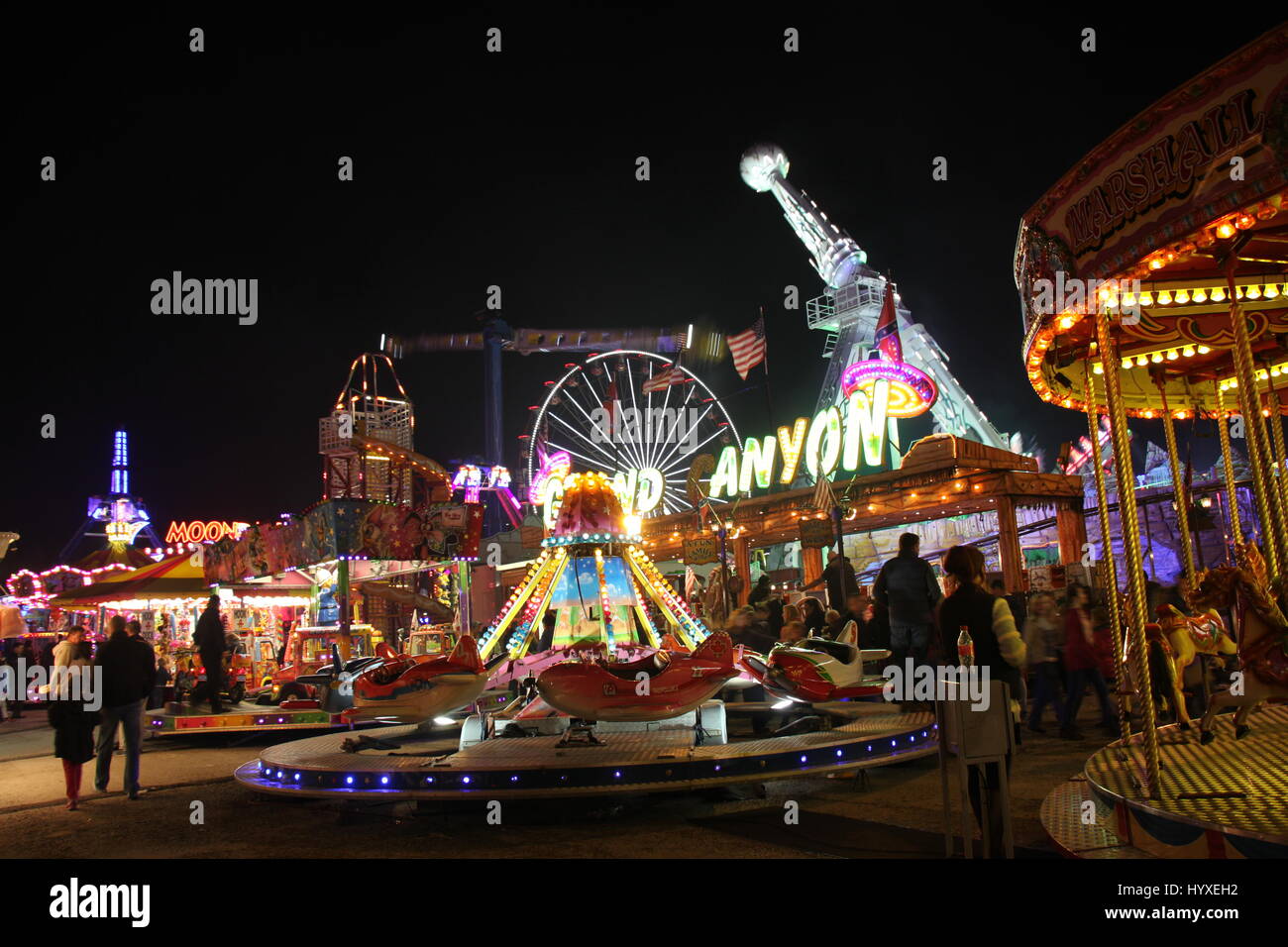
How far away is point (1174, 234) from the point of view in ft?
14.7

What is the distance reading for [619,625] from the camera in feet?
29.7

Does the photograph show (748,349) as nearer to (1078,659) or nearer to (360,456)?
(360,456)

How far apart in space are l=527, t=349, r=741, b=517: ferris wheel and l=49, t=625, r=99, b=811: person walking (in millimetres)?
22210

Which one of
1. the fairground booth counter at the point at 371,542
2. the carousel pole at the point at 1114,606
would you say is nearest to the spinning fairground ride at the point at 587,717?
the carousel pole at the point at 1114,606

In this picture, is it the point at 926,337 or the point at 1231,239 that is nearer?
the point at 1231,239

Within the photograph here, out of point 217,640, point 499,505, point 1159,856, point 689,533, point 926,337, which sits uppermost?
point 926,337

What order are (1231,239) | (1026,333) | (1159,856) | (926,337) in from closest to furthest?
(1159,856) < (1231,239) < (1026,333) < (926,337)

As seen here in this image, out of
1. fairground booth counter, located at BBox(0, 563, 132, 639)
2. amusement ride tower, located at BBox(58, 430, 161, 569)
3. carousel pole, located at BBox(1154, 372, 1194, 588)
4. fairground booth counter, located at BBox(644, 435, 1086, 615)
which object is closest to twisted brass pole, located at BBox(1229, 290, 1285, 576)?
carousel pole, located at BBox(1154, 372, 1194, 588)

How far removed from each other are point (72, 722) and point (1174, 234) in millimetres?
9086

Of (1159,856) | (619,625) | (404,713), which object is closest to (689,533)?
(619,625)

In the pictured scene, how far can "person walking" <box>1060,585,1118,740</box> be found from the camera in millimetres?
8703

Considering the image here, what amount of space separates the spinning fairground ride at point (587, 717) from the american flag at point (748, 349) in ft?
67.3
